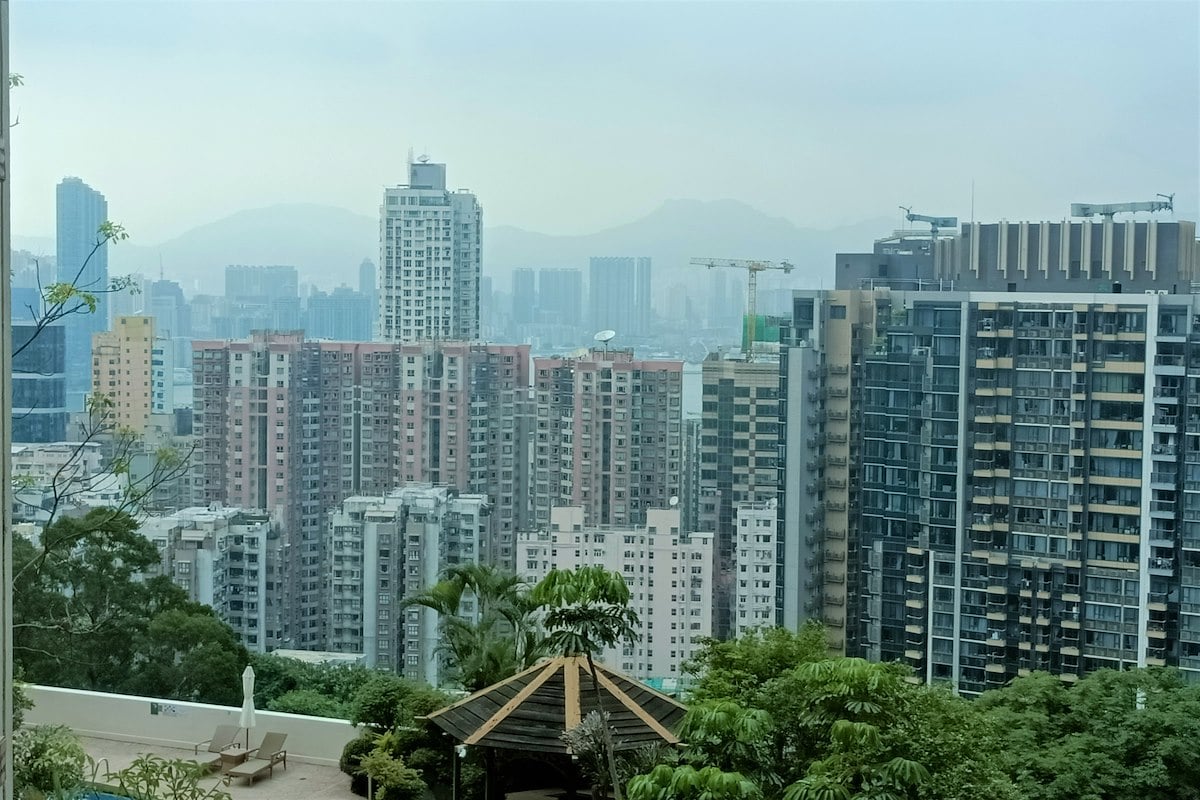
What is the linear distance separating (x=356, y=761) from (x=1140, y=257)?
6.34m

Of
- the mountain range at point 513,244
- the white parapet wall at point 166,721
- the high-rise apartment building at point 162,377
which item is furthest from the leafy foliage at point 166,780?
the high-rise apartment building at point 162,377

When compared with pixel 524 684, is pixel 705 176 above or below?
above

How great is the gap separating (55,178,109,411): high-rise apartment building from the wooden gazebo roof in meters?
5.41

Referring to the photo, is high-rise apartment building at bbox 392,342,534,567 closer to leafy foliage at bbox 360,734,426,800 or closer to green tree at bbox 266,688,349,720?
green tree at bbox 266,688,349,720

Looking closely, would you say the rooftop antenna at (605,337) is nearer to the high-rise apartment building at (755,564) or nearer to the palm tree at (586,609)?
the high-rise apartment building at (755,564)

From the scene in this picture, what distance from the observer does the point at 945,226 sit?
941 cm

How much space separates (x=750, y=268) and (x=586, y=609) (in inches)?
291

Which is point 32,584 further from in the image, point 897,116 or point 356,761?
point 897,116

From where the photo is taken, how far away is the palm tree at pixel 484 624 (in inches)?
227

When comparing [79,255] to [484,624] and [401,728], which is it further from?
[401,728]

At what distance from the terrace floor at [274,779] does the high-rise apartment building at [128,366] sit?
455 cm

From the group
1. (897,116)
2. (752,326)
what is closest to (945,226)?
(897,116)

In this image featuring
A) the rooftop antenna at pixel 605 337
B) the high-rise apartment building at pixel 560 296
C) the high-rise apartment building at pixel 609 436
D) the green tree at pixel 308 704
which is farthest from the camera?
the high-rise apartment building at pixel 560 296

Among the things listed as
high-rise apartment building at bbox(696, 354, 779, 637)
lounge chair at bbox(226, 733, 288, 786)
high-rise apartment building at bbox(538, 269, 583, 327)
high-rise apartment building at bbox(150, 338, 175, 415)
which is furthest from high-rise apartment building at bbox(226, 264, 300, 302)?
lounge chair at bbox(226, 733, 288, 786)
